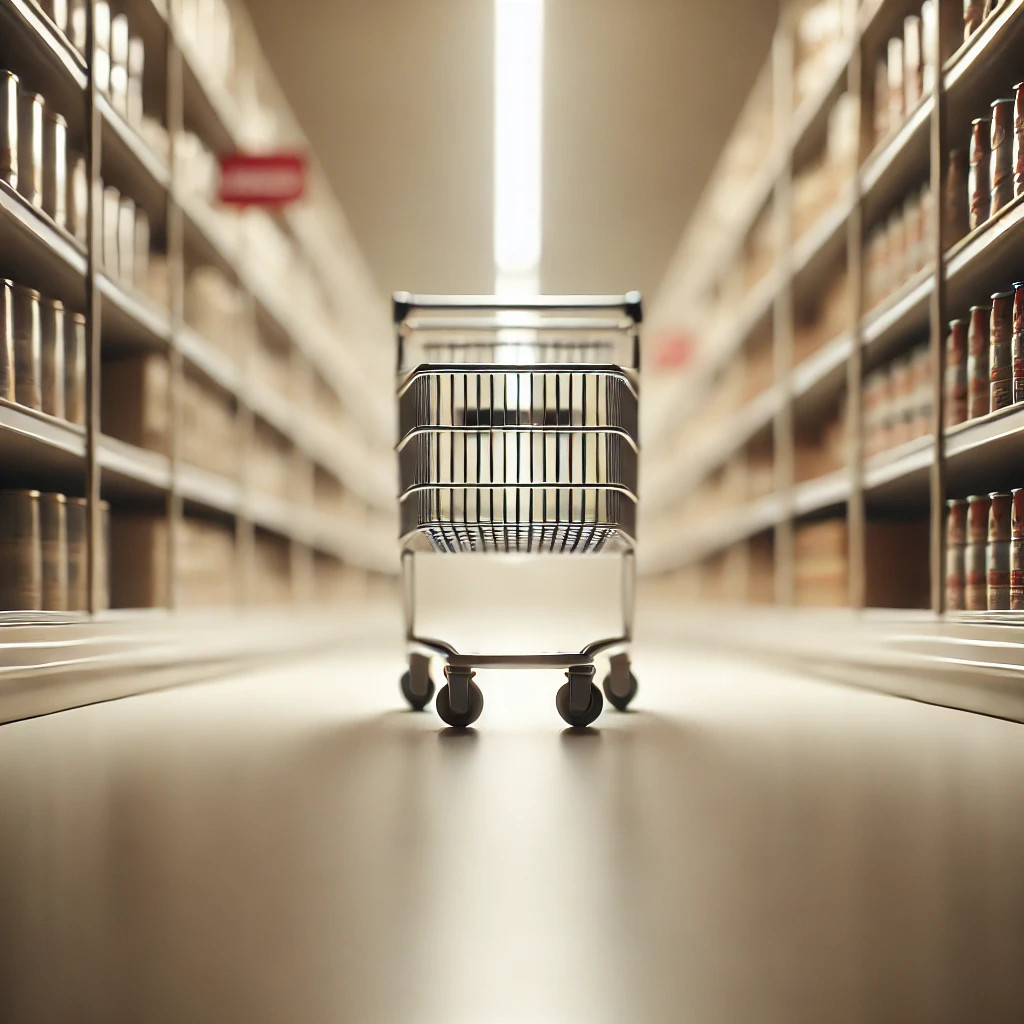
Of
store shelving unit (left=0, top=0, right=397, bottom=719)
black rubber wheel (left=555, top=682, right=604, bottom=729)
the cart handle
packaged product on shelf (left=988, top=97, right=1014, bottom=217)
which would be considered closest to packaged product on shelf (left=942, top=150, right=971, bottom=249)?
packaged product on shelf (left=988, top=97, right=1014, bottom=217)

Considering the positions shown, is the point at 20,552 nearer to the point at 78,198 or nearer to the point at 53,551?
the point at 53,551

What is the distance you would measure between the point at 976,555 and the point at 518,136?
4.45 metres

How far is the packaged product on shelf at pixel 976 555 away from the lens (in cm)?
221

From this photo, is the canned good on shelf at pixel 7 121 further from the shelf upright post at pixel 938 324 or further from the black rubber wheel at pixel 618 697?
the shelf upright post at pixel 938 324

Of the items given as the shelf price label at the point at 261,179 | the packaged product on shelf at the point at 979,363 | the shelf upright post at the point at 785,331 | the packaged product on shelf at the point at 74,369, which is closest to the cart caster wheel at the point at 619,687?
the packaged product on shelf at the point at 979,363

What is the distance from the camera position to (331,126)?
5.75 m

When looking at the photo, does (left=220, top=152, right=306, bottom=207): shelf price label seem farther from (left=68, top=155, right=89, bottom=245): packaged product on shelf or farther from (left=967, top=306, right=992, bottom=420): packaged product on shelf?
(left=967, top=306, right=992, bottom=420): packaged product on shelf

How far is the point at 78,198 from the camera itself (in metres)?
2.49

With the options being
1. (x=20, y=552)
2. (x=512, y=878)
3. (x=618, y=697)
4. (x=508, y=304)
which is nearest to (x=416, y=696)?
(x=618, y=697)

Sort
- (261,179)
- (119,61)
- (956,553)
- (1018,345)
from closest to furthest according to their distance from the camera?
(1018,345) → (956,553) → (119,61) → (261,179)

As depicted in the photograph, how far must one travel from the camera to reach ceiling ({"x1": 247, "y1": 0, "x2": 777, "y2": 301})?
4617 millimetres

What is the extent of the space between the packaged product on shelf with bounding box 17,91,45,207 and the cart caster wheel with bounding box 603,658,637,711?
5.56 ft

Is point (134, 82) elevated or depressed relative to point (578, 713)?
elevated

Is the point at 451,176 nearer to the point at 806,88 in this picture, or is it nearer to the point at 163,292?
the point at 806,88
